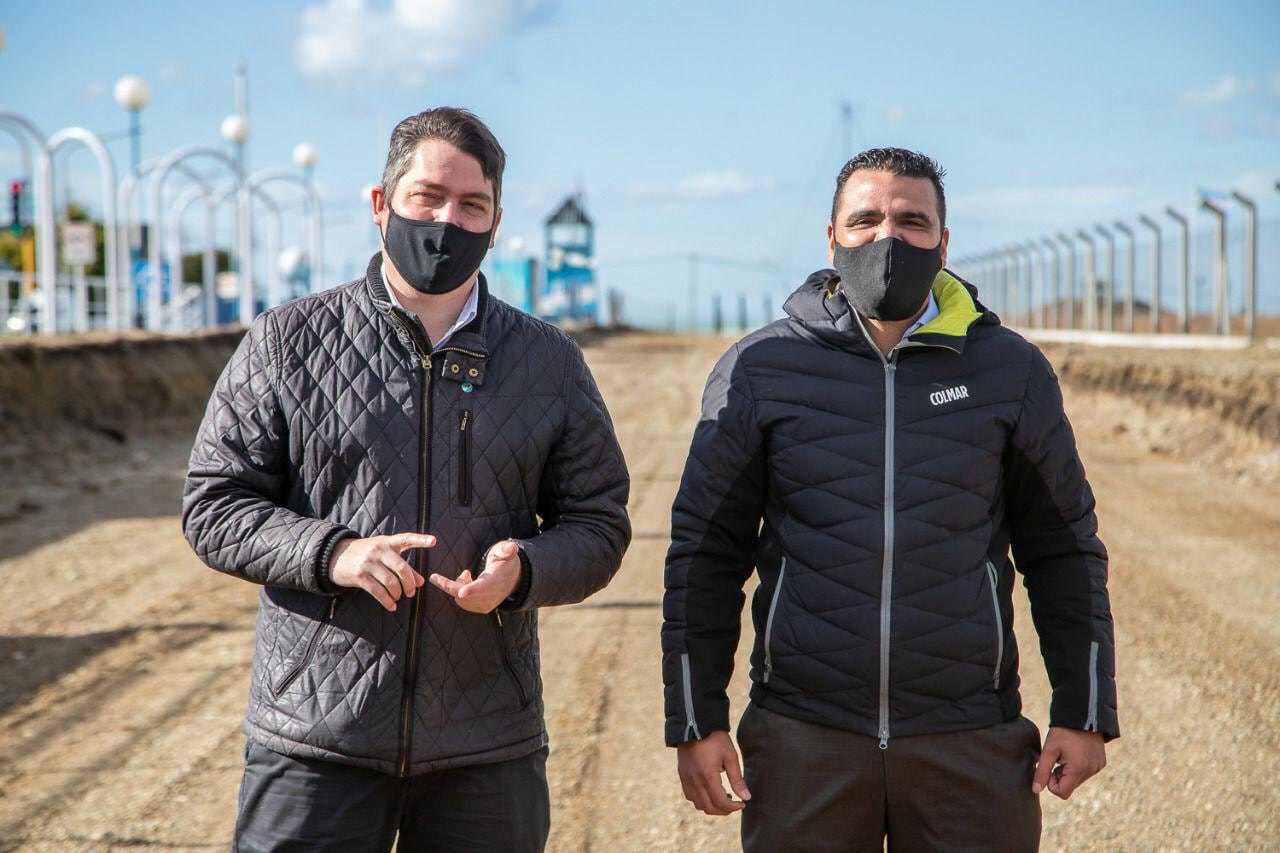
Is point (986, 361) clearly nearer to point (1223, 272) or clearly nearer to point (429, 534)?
point (429, 534)

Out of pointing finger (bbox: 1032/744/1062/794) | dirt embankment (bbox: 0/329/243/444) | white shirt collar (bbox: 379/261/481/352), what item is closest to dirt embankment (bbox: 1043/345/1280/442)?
pointing finger (bbox: 1032/744/1062/794)

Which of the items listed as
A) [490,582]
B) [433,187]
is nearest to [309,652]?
[490,582]

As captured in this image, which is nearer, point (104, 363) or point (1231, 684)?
point (1231, 684)

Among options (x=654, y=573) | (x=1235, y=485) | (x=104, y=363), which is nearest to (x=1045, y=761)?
(x=654, y=573)

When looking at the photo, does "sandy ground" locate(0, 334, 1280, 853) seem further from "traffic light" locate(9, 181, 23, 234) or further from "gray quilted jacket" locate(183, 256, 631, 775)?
"traffic light" locate(9, 181, 23, 234)

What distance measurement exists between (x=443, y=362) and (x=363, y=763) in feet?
2.95

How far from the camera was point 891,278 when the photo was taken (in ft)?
10.0

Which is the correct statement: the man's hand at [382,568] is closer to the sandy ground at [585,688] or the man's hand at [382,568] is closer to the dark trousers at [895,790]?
the dark trousers at [895,790]

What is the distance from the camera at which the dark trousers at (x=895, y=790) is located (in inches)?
115

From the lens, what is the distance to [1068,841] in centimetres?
518

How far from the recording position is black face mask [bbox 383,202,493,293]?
2.98 meters

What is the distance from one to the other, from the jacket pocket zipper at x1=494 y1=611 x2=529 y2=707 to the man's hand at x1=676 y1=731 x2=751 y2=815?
0.40 m

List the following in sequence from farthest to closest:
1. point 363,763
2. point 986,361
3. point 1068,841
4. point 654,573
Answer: point 654,573 → point 1068,841 → point 986,361 → point 363,763

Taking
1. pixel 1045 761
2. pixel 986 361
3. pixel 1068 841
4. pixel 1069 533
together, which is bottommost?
pixel 1068 841
